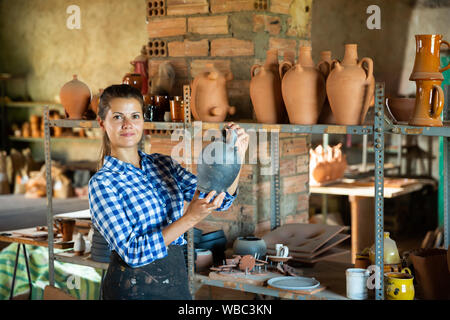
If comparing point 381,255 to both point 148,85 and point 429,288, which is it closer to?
point 429,288

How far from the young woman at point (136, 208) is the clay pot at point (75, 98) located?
3.33 ft

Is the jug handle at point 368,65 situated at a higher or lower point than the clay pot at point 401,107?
higher

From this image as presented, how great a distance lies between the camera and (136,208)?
6.53 ft

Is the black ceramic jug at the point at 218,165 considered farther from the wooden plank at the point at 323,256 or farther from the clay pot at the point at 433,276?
the clay pot at the point at 433,276

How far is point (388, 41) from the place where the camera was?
663 cm

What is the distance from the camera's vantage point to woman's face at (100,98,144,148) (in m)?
2.08

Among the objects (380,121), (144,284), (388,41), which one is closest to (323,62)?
(380,121)

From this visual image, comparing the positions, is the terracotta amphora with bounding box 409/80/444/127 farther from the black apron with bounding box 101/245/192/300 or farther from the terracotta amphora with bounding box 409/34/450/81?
the black apron with bounding box 101/245/192/300

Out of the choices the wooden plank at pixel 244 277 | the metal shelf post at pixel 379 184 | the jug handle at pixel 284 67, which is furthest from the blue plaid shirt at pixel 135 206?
the jug handle at pixel 284 67

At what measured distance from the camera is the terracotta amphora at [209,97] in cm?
273

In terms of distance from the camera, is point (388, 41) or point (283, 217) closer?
point (283, 217)

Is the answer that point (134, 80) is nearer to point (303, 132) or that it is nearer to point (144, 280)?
point (303, 132)
